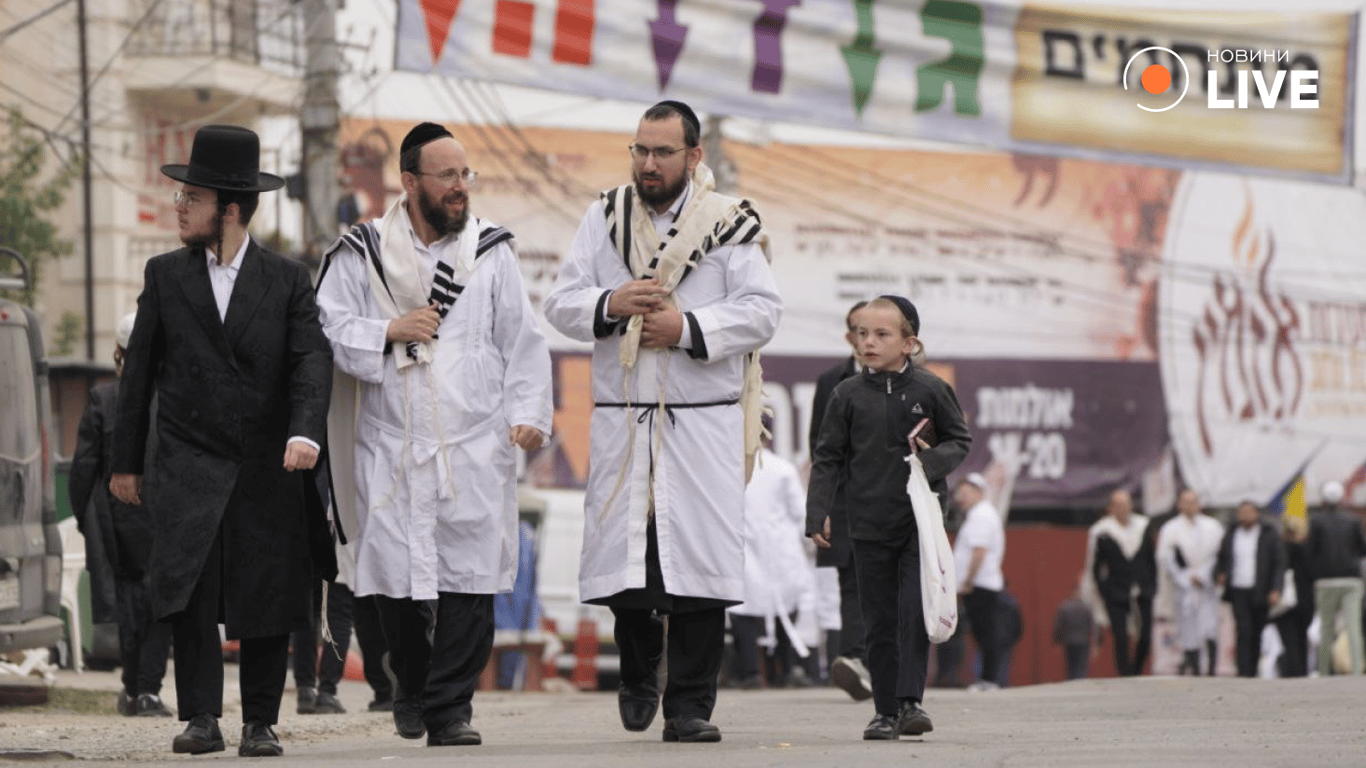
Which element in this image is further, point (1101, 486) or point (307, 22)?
point (1101, 486)

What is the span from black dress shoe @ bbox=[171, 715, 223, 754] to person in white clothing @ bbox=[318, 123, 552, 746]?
2.17 feet

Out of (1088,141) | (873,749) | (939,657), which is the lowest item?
(939,657)

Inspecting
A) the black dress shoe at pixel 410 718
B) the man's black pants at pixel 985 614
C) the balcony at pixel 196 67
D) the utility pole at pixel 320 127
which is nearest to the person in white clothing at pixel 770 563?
the man's black pants at pixel 985 614

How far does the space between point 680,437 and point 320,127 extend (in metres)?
10.4

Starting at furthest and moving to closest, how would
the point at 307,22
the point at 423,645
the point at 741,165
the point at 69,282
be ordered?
the point at 69,282 < the point at 741,165 < the point at 307,22 < the point at 423,645

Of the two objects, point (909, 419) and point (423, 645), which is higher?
point (909, 419)

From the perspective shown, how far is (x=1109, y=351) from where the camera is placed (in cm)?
A: 2873

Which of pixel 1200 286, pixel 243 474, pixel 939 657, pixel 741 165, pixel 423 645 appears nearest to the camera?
pixel 243 474

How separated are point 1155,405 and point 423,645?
2135 centimetres

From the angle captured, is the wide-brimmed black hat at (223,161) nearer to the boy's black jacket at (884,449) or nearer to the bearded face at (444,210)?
the bearded face at (444,210)

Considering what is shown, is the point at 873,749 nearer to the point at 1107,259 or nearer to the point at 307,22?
the point at 307,22

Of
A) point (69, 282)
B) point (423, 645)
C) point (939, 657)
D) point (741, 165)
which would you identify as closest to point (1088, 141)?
point (939, 657)

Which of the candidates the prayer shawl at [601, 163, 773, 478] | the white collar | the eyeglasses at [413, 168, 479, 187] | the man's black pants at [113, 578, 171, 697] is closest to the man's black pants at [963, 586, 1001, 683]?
the man's black pants at [113, 578, 171, 697]

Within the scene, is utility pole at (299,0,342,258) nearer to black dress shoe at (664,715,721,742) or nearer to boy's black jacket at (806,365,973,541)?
boy's black jacket at (806,365,973,541)
